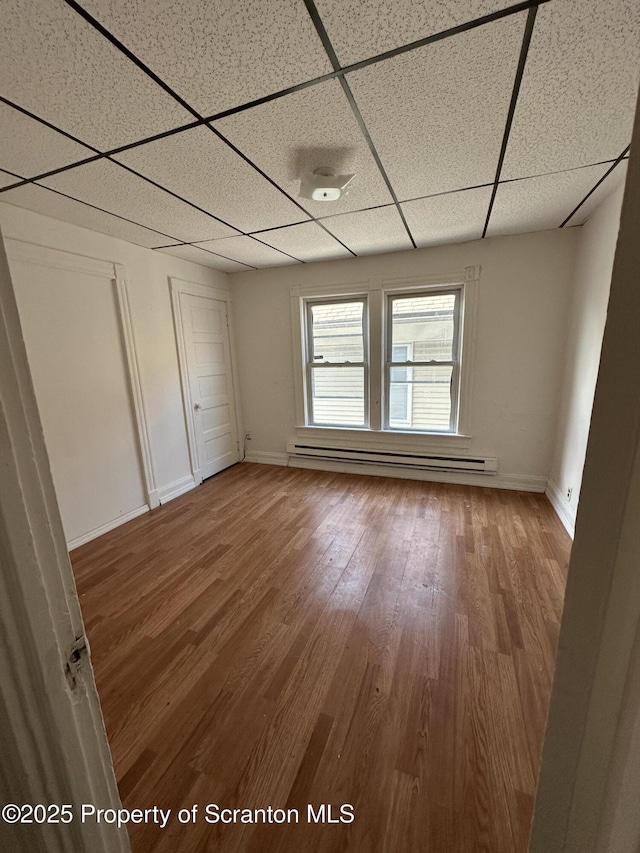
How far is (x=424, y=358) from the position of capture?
3568 millimetres

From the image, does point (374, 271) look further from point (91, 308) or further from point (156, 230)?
point (91, 308)

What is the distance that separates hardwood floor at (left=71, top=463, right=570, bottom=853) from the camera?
3.53ft

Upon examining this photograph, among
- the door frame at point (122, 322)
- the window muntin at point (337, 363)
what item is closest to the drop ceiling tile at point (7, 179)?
the door frame at point (122, 322)

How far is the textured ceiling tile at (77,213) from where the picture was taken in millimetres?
2023

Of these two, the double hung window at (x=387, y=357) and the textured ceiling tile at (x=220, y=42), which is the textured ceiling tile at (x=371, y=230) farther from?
the textured ceiling tile at (x=220, y=42)

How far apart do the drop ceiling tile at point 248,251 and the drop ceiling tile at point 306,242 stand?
13cm

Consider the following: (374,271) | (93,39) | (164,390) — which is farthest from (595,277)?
(164,390)

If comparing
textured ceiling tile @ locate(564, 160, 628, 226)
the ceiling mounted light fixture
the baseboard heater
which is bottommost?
the baseboard heater

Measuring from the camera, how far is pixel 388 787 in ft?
3.68

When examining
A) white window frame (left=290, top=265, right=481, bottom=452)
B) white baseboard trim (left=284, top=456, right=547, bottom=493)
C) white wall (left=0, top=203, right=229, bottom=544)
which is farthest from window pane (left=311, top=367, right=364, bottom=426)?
white wall (left=0, top=203, right=229, bottom=544)

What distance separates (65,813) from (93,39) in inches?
74.8

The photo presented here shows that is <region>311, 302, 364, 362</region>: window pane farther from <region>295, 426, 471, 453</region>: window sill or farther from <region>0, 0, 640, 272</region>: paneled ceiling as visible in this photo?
<region>0, 0, 640, 272</region>: paneled ceiling

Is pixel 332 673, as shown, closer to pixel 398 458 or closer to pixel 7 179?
pixel 398 458

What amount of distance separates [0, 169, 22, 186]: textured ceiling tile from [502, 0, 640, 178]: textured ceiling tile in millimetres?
2447
